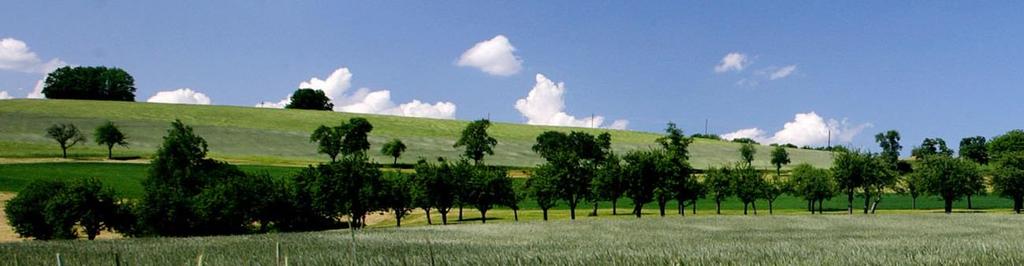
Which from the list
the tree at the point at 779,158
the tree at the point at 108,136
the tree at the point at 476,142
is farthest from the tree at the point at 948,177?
the tree at the point at 108,136

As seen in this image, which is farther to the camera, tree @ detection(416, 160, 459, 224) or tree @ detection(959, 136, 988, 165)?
tree @ detection(959, 136, 988, 165)

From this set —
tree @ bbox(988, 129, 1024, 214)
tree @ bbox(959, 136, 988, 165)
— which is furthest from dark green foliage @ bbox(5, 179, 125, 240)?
tree @ bbox(959, 136, 988, 165)

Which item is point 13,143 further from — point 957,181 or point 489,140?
point 957,181

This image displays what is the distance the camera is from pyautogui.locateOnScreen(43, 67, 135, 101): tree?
16500 centimetres

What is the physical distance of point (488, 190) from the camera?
6812 centimetres

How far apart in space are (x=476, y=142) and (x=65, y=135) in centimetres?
5496

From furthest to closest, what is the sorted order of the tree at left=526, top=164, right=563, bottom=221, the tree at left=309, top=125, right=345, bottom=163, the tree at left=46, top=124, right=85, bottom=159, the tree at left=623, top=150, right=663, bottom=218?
the tree at left=309, top=125, right=345, bottom=163, the tree at left=46, top=124, right=85, bottom=159, the tree at left=623, top=150, right=663, bottom=218, the tree at left=526, top=164, right=563, bottom=221

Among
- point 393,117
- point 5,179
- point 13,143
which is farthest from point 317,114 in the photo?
point 5,179

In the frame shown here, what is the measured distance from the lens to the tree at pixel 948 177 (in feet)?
280

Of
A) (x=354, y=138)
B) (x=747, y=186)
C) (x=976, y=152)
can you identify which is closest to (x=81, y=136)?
(x=354, y=138)

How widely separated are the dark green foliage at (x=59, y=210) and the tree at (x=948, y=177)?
3269 inches

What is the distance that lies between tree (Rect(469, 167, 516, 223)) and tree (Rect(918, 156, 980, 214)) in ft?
167

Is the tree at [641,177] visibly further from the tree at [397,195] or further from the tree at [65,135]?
the tree at [65,135]

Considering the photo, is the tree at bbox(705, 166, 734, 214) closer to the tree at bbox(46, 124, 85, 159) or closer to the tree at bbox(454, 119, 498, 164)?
the tree at bbox(454, 119, 498, 164)
